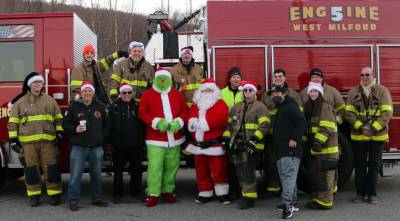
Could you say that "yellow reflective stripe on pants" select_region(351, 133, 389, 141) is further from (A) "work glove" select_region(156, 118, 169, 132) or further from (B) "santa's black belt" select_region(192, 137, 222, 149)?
(A) "work glove" select_region(156, 118, 169, 132)

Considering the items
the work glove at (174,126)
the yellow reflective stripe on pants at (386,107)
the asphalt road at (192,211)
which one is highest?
the yellow reflective stripe on pants at (386,107)

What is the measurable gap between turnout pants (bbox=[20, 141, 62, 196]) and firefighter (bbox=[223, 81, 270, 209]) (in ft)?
8.13

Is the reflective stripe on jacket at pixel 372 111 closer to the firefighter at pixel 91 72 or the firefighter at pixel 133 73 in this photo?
the firefighter at pixel 133 73

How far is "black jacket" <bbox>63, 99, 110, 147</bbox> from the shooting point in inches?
264

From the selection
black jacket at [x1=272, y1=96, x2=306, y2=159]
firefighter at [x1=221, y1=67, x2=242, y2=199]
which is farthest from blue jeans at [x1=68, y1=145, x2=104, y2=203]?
black jacket at [x1=272, y1=96, x2=306, y2=159]

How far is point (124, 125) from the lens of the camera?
6992mm

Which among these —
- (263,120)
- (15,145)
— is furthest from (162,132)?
(15,145)

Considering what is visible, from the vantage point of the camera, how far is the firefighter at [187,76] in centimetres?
734

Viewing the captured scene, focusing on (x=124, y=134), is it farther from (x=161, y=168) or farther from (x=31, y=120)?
(x=31, y=120)

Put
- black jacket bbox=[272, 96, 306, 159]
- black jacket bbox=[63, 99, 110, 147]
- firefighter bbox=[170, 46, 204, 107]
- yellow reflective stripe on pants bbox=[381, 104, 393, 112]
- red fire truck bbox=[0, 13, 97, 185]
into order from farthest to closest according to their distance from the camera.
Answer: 1. firefighter bbox=[170, 46, 204, 107]
2. red fire truck bbox=[0, 13, 97, 185]
3. yellow reflective stripe on pants bbox=[381, 104, 393, 112]
4. black jacket bbox=[63, 99, 110, 147]
5. black jacket bbox=[272, 96, 306, 159]

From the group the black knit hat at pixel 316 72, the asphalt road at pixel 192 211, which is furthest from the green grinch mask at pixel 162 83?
the black knit hat at pixel 316 72

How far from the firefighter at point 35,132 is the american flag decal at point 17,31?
77 cm

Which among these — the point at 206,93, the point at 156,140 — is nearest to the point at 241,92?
the point at 206,93

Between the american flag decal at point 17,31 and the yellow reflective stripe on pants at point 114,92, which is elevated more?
the american flag decal at point 17,31
